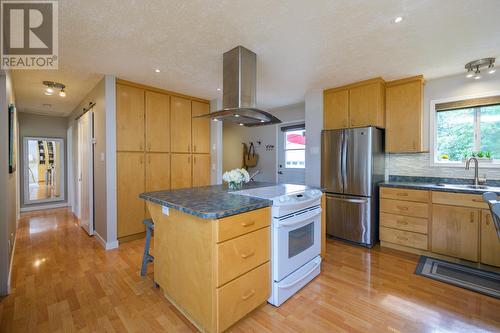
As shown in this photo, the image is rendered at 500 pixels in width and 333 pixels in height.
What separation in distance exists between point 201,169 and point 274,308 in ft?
9.78

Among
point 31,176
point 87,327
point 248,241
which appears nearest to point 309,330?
point 248,241

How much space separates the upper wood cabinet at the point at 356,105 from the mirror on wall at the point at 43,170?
653cm

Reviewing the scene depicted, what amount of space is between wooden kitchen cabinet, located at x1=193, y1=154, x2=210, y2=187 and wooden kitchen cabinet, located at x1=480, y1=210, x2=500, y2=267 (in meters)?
3.93

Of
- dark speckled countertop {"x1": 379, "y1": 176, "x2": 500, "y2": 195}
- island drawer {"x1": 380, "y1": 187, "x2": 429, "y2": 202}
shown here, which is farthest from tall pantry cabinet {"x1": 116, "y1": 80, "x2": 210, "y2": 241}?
dark speckled countertop {"x1": 379, "y1": 176, "x2": 500, "y2": 195}

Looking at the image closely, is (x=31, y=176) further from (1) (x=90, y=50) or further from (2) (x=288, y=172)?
(2) (x=288, y=172)

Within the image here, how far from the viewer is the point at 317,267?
2.38 m

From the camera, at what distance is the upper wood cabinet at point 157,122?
3611mm

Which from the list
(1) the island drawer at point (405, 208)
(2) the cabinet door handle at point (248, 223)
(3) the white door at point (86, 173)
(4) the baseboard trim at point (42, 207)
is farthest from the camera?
(4) the baseboard trim at point (42, 207)

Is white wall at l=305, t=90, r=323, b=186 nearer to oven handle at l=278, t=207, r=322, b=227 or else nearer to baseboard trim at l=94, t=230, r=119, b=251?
oven handle at l=278, t=207, r=322, b=227

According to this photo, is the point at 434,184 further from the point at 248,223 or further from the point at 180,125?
the point at 180,125

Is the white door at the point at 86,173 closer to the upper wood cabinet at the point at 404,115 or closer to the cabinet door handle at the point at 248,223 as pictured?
the cabinet door handle at the point at 248,223

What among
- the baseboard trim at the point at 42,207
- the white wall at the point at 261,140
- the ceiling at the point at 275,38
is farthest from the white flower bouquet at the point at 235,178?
the baseboard trim at the point at 42,207

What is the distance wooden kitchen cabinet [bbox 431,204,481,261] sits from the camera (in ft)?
8.25

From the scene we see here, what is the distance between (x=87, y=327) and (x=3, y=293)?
110 centimetres
